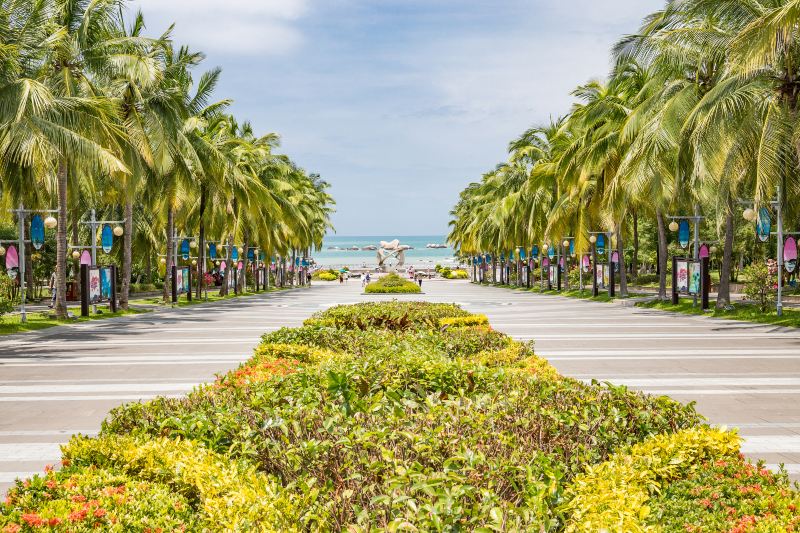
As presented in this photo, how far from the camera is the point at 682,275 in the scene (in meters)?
29.1

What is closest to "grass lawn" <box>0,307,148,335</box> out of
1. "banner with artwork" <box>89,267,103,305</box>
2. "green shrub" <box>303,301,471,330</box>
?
"banner with artwork" <box>89,267,103,305</box>

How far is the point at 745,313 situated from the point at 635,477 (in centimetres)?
2327

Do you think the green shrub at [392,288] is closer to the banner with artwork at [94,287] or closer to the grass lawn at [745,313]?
the grass lawn at [745,313]

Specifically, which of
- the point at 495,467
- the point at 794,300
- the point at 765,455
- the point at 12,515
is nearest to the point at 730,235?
the point at 794,300

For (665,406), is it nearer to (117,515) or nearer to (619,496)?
Result: (619,496)

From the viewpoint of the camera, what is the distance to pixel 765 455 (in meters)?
7.56

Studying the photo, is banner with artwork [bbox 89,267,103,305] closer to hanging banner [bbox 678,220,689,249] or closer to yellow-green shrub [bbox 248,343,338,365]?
yellow-green shrub [bbox 248,343,338,365]

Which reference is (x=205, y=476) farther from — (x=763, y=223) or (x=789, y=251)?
(x=789, y=251)

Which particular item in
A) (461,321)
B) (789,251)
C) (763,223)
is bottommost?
(461,321)

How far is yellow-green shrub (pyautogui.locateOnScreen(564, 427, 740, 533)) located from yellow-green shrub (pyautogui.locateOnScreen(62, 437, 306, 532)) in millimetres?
1426

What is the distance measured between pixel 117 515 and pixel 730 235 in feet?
87.3

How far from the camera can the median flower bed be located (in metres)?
3.80

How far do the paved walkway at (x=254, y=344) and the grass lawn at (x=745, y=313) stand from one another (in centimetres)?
96

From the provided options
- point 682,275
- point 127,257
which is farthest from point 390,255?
point 682,275
